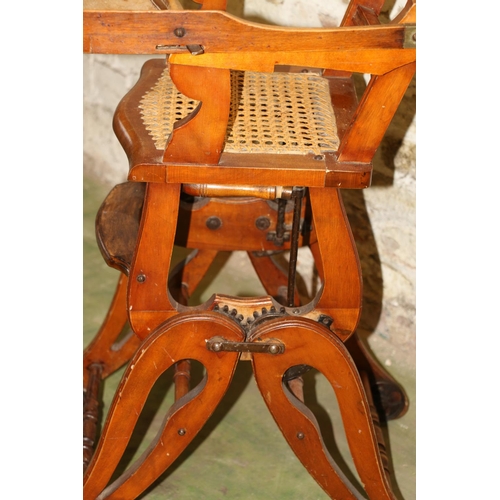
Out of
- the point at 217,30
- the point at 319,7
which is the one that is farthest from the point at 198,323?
the point at 319,7

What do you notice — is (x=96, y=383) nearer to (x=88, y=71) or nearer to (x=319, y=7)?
(x=319, y=7)

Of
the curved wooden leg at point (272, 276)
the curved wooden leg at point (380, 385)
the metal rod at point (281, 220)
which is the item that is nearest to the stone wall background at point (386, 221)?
the curved wooden leg at point (380, 385)

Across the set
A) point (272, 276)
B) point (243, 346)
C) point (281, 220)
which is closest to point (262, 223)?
point (281, 220)

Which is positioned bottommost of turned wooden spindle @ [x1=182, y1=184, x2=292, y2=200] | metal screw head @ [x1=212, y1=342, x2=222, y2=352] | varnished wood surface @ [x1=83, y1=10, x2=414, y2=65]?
metal screw head @ [x1=212, y1=342, x2=222, y2=352]

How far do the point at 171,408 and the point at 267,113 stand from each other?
1.81 feet

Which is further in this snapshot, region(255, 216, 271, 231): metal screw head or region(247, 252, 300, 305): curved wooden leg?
region(247, 252, 300, 305): curved wooden leg

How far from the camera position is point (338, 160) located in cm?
150

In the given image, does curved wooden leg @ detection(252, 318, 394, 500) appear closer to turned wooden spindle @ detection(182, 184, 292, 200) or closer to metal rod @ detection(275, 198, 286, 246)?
turned wooden spindle @ detection(182, 184, 292, 200)

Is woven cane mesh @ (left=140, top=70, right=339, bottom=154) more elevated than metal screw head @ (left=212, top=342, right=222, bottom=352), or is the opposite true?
woven cane mesh @ (left=140, top=70, right=339, bottom=154)

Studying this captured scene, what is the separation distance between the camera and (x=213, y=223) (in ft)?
6.30

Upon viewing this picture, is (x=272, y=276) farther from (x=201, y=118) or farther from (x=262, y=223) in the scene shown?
(x=201, y=118)

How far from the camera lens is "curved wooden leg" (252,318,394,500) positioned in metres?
1.59

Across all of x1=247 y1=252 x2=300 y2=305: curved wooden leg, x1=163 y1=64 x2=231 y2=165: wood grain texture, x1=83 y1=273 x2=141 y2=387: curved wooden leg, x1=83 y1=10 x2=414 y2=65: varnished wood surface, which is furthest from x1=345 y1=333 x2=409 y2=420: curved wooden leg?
x1=83 y1=10 x2=414 y2=65: varnished wood surface

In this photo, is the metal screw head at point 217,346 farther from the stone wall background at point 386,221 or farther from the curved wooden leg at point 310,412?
the stone wall background at point 386,221
